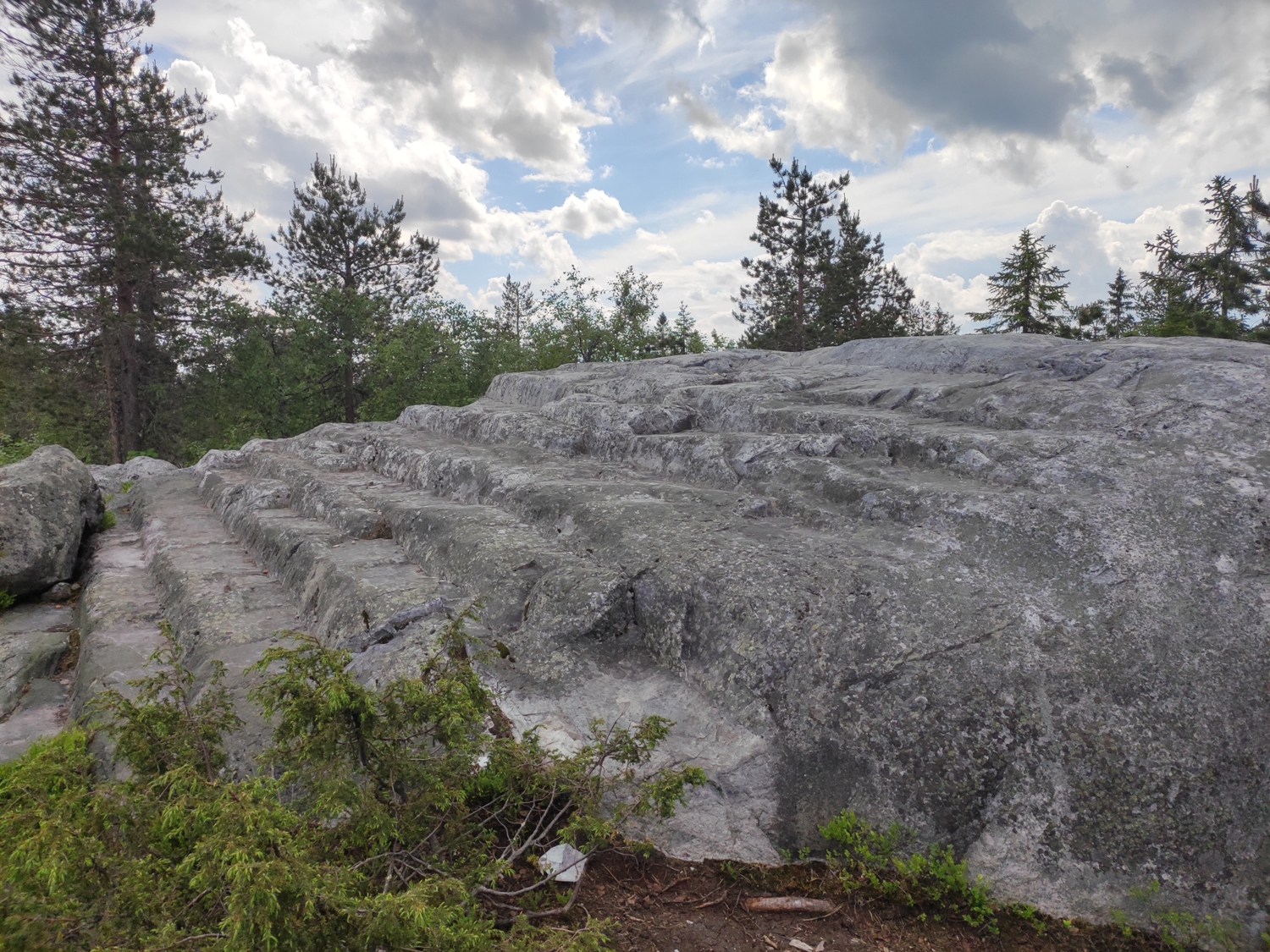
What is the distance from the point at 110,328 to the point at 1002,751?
32187 mm

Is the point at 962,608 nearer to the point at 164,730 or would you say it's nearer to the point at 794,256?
the point at 164,730

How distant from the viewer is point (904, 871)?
4762 mm

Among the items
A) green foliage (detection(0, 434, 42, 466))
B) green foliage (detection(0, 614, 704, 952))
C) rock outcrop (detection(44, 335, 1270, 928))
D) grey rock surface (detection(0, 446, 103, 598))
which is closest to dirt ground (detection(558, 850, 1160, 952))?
rock outcrop (detection(44, 335, 1270, 928))

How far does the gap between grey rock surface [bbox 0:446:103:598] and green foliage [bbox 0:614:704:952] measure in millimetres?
6402

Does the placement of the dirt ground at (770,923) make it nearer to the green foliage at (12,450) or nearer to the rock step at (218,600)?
the rock step at (218,600)

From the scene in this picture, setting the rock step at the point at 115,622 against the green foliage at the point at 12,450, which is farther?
the green foliage at the point at 12,450

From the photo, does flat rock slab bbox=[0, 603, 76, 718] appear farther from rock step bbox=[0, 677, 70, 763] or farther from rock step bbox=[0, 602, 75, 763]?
rock step bbox=[0, 677, 70, 763]

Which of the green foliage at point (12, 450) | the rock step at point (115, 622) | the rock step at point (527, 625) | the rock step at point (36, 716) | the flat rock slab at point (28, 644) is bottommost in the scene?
the rock step at point (36, 716)

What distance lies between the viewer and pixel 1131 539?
6.33m

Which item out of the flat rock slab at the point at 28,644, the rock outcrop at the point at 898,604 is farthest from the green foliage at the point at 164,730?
the flat rock slab at the point at 28,644

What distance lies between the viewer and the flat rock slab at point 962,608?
4875 millimetres

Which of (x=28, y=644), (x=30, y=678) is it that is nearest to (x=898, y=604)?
(x=30, y=678)

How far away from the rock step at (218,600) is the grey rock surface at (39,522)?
119 cm

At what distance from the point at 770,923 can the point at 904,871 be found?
106 cm
